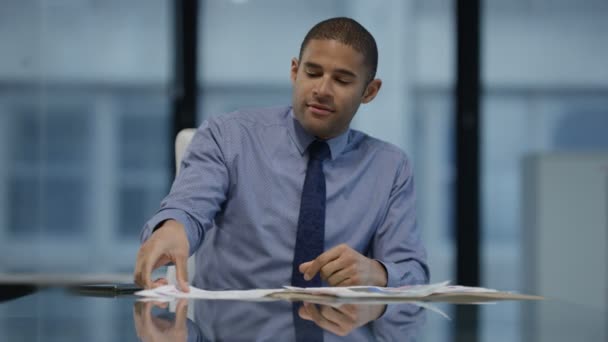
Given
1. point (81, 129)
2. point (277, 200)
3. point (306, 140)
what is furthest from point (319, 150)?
point (81, 129)

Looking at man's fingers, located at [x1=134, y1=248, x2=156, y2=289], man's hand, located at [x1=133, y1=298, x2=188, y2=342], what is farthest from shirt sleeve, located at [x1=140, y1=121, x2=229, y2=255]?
man's hand, located at [x1=133, y1=298, x2=188, y2=342]

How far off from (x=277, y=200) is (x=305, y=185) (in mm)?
65

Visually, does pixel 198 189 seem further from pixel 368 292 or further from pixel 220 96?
pixel 220 96

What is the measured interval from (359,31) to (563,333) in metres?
0.95

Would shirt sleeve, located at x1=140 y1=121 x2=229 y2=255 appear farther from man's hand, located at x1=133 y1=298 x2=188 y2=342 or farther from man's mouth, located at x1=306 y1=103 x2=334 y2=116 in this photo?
man's hand, located at x1=133 y1=298 x2=188 y2=342

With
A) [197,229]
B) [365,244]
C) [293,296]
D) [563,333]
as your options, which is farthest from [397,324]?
[365,244]

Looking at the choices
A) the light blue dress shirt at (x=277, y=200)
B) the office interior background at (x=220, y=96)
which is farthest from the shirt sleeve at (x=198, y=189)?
the office interior background at (x=220, y=96)

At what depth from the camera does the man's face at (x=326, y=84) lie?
63.6 inches

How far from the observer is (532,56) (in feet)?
14.1

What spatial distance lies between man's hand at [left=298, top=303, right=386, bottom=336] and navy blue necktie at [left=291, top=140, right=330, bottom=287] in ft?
1.84

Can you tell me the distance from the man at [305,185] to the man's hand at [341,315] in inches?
20.5

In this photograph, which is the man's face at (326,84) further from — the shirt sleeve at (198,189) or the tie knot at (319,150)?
the shirt sleeve at (198,189)

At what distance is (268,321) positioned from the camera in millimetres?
863

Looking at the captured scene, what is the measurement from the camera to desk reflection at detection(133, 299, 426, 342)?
30.3 inches
